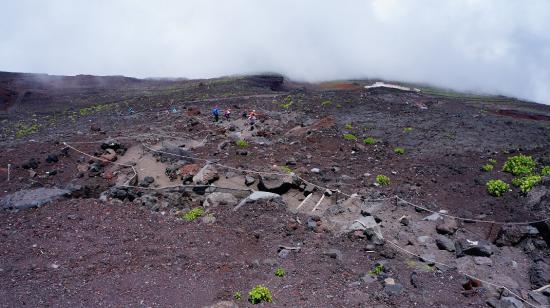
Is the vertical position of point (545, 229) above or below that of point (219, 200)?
below

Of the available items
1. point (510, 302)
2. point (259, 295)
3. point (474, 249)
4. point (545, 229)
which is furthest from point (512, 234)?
point (259, 295)

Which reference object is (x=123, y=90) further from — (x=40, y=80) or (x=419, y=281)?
(x=419, y=281)

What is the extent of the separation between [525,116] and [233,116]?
1909 cm

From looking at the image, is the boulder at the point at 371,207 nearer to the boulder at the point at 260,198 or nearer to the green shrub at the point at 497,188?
→ the boulder at the point at 260,198

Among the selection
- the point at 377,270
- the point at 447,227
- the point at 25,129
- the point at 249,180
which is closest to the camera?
the point at 377,270

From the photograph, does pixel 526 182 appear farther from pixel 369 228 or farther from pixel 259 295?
pixel 259 295

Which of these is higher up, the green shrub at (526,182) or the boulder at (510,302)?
the green shrub at (526,182)

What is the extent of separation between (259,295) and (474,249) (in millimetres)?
4552

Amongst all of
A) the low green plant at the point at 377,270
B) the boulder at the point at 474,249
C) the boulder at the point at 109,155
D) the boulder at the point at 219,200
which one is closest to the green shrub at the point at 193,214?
the boulder at the point at 219,200

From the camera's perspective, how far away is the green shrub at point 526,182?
1081cm

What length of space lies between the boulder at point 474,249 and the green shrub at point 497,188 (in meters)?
2.81

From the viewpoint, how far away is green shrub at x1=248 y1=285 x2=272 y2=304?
22.2ft

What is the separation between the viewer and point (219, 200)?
34.6 feet

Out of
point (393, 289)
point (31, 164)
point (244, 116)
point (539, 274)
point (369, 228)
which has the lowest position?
point (539, 274)
